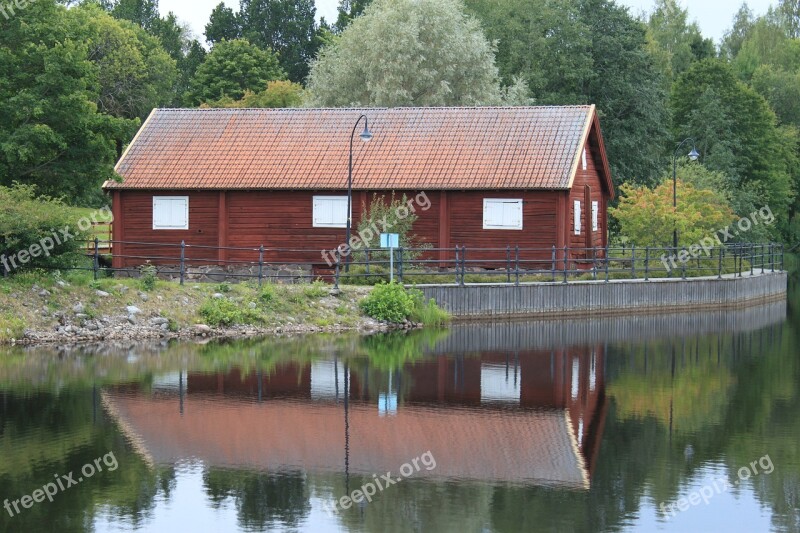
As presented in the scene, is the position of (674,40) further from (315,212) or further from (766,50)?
(315,212)

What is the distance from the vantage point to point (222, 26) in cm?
9900

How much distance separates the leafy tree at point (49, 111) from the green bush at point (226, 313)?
22.0 feet

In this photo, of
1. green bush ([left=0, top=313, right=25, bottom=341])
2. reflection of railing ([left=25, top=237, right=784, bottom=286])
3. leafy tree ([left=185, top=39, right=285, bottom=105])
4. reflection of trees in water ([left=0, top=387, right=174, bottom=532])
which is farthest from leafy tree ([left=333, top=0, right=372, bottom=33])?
reflection of trees in water ([left=0, top=387, right=174, bottom=532])

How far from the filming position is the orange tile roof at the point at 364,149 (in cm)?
3797

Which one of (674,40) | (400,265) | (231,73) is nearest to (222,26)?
(231,73)

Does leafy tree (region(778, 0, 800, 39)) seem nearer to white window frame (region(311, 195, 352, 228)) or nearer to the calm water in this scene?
white window frame (region(311, 195, 352, 228))

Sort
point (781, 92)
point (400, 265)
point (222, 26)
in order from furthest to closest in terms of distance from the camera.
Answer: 1. point (222, 26)
2. point (781, 92)
3. point (400, 265)

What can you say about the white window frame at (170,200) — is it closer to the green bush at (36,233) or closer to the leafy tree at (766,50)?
the green bush at (36,233)

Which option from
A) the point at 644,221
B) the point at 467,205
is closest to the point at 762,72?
the point at 644,221

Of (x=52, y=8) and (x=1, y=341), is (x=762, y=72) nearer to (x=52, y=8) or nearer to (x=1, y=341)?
(x=52, y=8)

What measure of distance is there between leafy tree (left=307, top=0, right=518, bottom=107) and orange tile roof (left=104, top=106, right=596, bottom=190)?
44.2 feet

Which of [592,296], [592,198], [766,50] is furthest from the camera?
[766,50]

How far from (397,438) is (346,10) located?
86.9 meters

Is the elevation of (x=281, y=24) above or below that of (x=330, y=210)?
above
